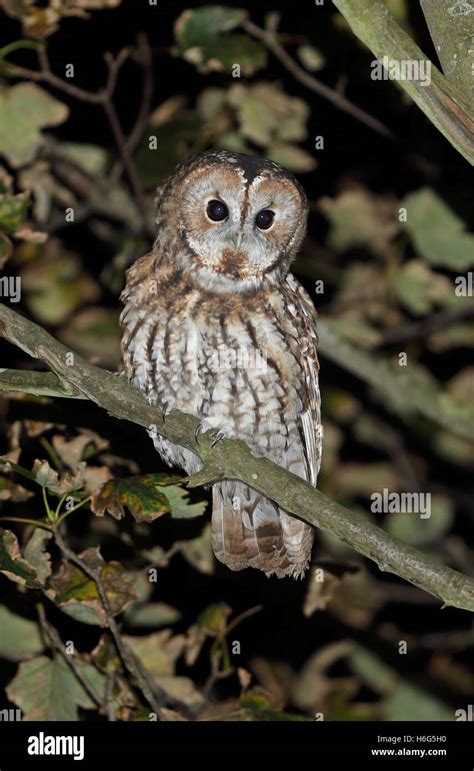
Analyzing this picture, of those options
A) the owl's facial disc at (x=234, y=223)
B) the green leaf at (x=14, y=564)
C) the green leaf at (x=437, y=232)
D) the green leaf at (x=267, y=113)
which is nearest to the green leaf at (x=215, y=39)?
the green leaf at (x=267, y=113)

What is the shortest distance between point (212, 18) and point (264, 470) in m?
2.08

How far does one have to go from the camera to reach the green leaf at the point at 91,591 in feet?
9.11

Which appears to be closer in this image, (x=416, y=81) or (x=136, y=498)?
(x=416, y=81)

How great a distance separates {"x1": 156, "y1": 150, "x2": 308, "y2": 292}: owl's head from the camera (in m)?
3.12

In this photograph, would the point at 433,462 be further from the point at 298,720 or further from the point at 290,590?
the point at 298,720

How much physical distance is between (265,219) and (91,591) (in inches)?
52.6

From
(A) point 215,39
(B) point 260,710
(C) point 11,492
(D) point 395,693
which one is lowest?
(B) point 260,710

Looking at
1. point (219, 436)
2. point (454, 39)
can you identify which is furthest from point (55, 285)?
point (454, 39)

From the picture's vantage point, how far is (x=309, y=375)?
3.33 m

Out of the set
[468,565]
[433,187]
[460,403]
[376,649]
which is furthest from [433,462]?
[433,187]

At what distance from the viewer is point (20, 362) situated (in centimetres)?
457

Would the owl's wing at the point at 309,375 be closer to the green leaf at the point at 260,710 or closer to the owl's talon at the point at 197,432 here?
the owl's talon at the point at 197,432

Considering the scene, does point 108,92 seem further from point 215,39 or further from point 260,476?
point 260,476

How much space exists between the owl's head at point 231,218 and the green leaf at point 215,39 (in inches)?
27.4
